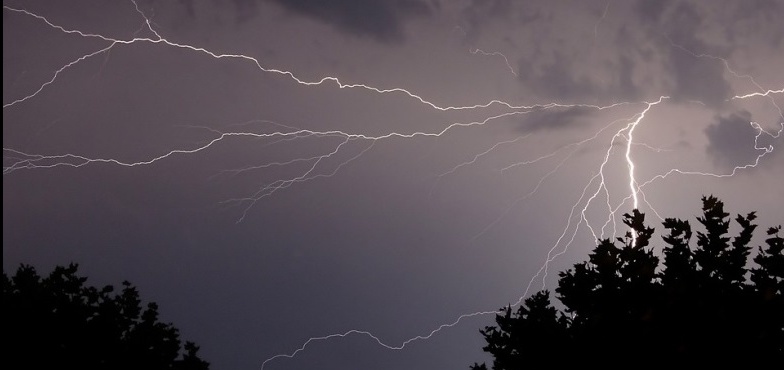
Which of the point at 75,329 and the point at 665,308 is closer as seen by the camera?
the point at 665,308

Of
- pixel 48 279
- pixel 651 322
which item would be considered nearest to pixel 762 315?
pixel 651 322

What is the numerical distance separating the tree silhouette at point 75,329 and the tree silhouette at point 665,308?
4.91m

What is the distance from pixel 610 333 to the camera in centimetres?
476

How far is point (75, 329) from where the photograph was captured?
7613mm

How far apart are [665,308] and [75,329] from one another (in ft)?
23.6

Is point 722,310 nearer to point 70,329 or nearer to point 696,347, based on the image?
point 696,347

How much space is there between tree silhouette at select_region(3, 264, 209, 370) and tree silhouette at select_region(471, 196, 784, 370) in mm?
4915

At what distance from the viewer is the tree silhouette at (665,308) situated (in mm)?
4387

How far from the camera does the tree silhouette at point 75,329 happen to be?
23.6 feet

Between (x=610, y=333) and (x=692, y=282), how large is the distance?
0.96m

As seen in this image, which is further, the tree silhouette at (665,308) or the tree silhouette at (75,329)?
the tree silhouette at (75,329)

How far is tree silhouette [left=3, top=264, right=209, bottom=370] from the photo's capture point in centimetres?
720

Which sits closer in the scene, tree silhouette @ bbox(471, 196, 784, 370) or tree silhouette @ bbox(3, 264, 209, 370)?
tree silhouette @ bbox(471, 196, 784, 370)

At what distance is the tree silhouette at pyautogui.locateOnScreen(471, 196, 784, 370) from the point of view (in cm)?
439
